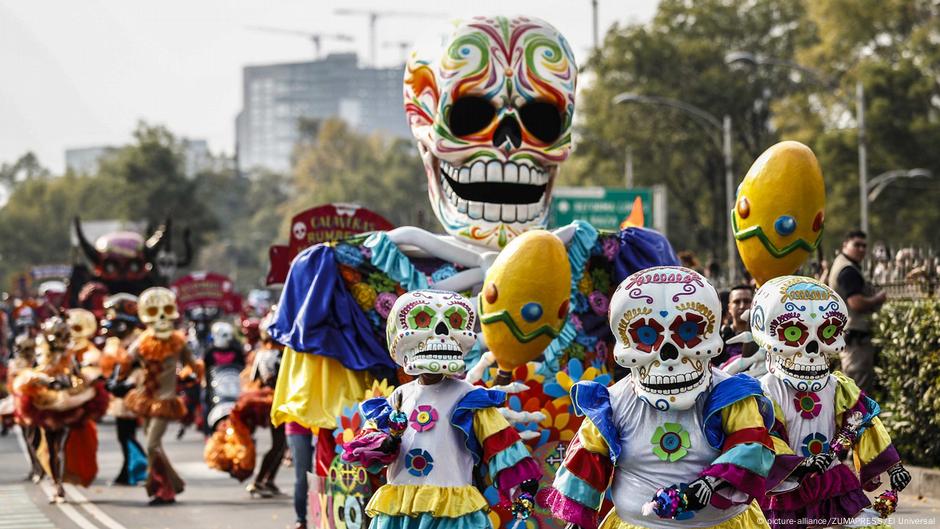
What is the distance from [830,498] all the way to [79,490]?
35.9ft

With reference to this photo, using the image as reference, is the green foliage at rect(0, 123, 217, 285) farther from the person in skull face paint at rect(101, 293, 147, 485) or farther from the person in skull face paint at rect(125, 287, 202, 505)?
the person in skull face paint at rect(125, 287, 202, 505)

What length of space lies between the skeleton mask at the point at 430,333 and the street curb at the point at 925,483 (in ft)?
20.3

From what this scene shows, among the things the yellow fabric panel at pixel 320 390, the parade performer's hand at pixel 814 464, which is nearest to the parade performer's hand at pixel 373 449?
the yellow fabric panel at pixel 320 390

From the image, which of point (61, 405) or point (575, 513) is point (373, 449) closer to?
point (575, 513)

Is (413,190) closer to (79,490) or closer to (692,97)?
(692,97)

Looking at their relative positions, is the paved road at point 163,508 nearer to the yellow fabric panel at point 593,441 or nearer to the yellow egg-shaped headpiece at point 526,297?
the yellow egg-shaped headpiece at point 526,297

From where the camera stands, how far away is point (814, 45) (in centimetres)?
5050

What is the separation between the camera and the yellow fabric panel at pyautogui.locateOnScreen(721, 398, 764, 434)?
649 cm

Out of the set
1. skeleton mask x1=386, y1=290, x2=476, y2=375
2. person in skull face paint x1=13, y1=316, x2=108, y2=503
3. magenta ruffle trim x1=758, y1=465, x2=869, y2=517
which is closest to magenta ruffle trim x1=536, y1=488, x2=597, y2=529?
skeleton mask x1=386, y1=290, x2=476, y2=375

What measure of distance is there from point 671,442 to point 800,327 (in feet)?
4.90

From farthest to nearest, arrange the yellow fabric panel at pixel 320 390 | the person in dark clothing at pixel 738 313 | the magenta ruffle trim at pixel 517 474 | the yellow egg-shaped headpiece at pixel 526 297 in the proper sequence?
the person in dark clothing at pixel 738 313, the yellow fabric panel at pixel 320 390, the yellow egg-shaped headpiece at pixel 526 297, the magenta ruffle trim at pixel 517 474

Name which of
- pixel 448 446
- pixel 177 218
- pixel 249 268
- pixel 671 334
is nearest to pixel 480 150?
pixel 448 446

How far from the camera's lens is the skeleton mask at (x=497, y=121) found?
985 cm

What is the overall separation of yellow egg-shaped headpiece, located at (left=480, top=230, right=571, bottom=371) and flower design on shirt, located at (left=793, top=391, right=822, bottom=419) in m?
1.27
